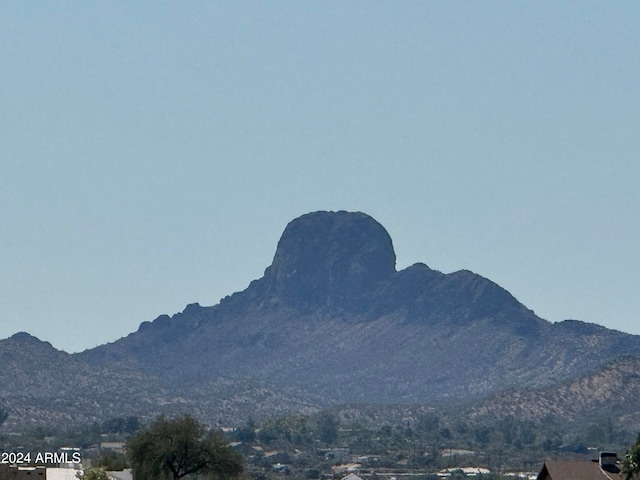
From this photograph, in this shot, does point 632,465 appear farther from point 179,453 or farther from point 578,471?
point 179,453

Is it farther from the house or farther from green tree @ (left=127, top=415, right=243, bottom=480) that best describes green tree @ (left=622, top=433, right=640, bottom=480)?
green tree @ (left=127, top=415, right=243, bottom=480)

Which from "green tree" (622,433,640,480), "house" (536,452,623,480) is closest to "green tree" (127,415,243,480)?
"house" (536,452,623,480)

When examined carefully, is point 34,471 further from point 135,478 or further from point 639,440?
point 639,440

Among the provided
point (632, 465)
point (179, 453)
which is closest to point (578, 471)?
point (632, 465)

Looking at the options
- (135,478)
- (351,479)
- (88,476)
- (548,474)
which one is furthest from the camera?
(351,479)

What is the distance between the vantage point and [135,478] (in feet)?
408

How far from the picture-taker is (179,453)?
128 meters

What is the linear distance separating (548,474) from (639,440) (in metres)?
5.40

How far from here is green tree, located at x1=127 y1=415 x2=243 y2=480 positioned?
12762 centimetres

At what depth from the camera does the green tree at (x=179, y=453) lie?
12762cm

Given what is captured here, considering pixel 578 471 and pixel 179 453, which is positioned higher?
pixel 179 453

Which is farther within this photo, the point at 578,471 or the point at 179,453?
the point at 179,453

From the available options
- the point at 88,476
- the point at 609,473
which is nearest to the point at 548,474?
the point at 609,473

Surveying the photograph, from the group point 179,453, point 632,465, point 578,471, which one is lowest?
point 632,465
